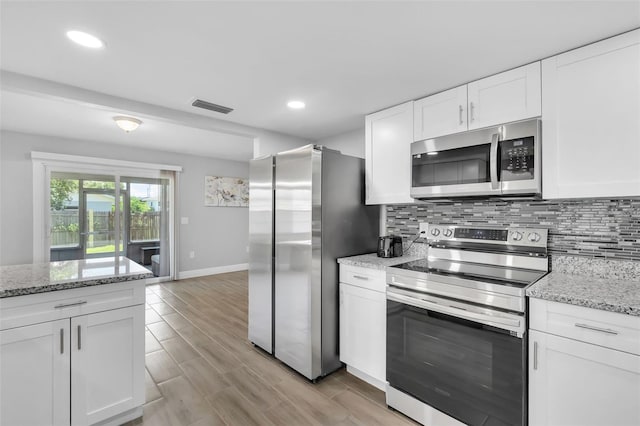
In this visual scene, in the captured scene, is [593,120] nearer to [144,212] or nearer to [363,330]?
[363,330]

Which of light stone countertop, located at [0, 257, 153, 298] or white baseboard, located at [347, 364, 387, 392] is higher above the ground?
light stone countertop, located at [0, 257, 153, 298]

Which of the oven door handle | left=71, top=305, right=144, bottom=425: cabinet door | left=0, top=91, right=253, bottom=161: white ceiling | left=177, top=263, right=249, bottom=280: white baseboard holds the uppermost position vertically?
left=0, top=91, right=253, bottom=161: white ceiling

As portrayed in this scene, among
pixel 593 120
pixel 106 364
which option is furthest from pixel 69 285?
pixel 593 120

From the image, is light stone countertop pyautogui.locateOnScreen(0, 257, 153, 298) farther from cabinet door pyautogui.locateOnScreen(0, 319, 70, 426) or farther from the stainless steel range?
the stainless steel range

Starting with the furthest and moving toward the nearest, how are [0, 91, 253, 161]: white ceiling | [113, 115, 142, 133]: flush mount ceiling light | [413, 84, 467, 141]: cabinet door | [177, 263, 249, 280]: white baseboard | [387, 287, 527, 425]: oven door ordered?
1. [177, 263, 249, 280]: white baseboard
2. [113, 115, 142, 133]: flush mount ceiling light
3. [0, 91, 253, 161]: white ceiling
4. [413, 84, 467, 141]: cabinet door
5. [387, 287, 527, 425]: oven door

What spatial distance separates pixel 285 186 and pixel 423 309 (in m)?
1.44

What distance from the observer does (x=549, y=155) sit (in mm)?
1816

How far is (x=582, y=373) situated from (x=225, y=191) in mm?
5939

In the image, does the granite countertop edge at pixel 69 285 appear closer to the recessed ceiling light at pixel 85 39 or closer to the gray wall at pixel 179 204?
the recessed ceiling light at pixel 85 39

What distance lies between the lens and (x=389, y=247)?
258cm

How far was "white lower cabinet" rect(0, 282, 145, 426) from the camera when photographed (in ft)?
4.95

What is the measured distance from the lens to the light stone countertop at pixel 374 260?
2242 mm

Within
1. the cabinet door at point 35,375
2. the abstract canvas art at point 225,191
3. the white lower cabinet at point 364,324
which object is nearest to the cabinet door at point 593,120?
the white lower cabinet at point 364,324

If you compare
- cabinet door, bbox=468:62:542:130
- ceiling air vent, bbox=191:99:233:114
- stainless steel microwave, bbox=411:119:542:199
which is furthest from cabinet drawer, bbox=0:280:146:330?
cabinet door, bbox=468:62:542:130
